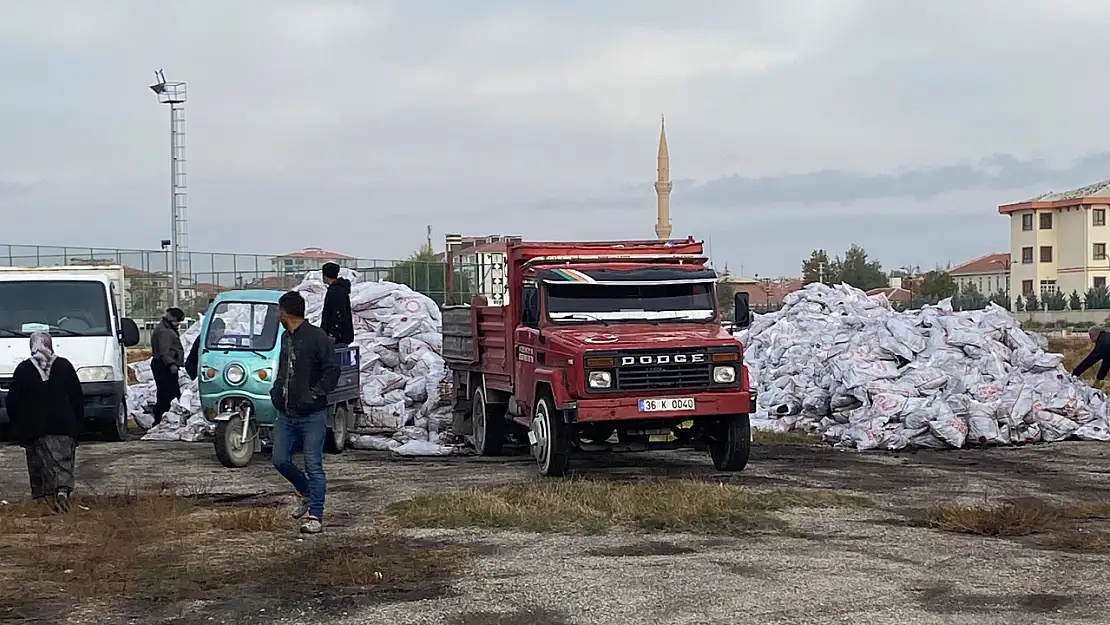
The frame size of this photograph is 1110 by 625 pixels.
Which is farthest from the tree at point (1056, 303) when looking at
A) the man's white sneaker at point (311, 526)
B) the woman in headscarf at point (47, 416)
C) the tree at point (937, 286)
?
the man's white sneaker at point (311, 526)

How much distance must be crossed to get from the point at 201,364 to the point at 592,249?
4640 millimetres

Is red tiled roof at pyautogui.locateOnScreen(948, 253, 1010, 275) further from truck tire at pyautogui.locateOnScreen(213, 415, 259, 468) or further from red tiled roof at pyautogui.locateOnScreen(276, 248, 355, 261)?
truck tire at pyautogui.locateOnScreen(213, 415, 259, 468)

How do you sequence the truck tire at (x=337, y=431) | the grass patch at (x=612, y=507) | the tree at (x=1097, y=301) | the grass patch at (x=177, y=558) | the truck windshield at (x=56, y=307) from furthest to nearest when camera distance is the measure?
1. the tree at (x=1097, y=301)
2. the truck windshield at (x=56, y=307)
3. the truck tire at (x=337, y=431)
4. the grass patch at (x=612, y=507)
5. the grass patch at (x=177, y=558)

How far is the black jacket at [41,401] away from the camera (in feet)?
39.0

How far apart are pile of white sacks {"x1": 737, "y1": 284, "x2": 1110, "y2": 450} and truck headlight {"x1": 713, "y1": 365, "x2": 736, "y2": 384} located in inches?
193

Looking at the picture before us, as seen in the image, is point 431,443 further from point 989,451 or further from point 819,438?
point 989,451

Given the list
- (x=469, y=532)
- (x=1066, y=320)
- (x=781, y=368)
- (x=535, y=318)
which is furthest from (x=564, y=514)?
(x=1066, y=320)

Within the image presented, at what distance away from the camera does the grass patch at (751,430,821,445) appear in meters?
18.9

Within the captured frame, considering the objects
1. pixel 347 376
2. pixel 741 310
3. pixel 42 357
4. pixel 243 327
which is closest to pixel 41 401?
pixel 42 357

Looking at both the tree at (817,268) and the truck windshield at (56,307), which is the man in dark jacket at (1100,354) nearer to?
the truck windshield at (56,307)

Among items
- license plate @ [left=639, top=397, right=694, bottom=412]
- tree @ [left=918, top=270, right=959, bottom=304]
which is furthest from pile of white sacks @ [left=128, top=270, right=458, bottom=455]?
tree @ [left=918, top=270, right=959, bottom=304]

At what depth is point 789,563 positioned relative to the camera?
362 inches

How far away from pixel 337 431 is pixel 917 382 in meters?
8.22

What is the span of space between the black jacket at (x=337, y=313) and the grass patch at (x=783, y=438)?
5.94 meters
